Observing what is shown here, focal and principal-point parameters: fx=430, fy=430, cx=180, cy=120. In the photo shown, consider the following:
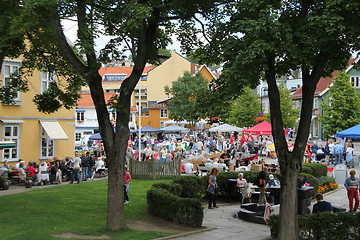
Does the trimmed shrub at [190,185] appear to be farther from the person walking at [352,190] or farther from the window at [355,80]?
the window at [355,80]

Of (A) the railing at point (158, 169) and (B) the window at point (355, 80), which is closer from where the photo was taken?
(A) the railing at point (158, 169)

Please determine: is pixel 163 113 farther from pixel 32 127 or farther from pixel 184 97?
pixel 32 127

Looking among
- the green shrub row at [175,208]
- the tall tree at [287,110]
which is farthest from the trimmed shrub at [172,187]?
the tall tree at [287,110]

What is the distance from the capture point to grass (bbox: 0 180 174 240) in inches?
462

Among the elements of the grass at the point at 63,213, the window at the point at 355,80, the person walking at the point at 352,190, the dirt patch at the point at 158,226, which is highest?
the window at the point at 355,80

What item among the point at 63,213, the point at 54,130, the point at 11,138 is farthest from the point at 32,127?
the point at 63,213

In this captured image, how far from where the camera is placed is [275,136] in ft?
34.8

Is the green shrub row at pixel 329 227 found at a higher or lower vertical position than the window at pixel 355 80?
lower

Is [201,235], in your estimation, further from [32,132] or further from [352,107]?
[352,107]

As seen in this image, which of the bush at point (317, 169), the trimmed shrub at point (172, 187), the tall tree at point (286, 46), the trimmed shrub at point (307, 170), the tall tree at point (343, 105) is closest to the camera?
the tall tree at point (286, 46)

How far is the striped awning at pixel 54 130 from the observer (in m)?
28.8

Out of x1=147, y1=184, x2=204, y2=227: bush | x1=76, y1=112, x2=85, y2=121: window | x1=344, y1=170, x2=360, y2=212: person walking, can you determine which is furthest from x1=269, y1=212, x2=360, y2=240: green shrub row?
x1=76, y1=112, x2=85, y2=121: window

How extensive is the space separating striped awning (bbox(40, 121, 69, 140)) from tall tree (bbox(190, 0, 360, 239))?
65.7ft

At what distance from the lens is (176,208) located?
13781mm
